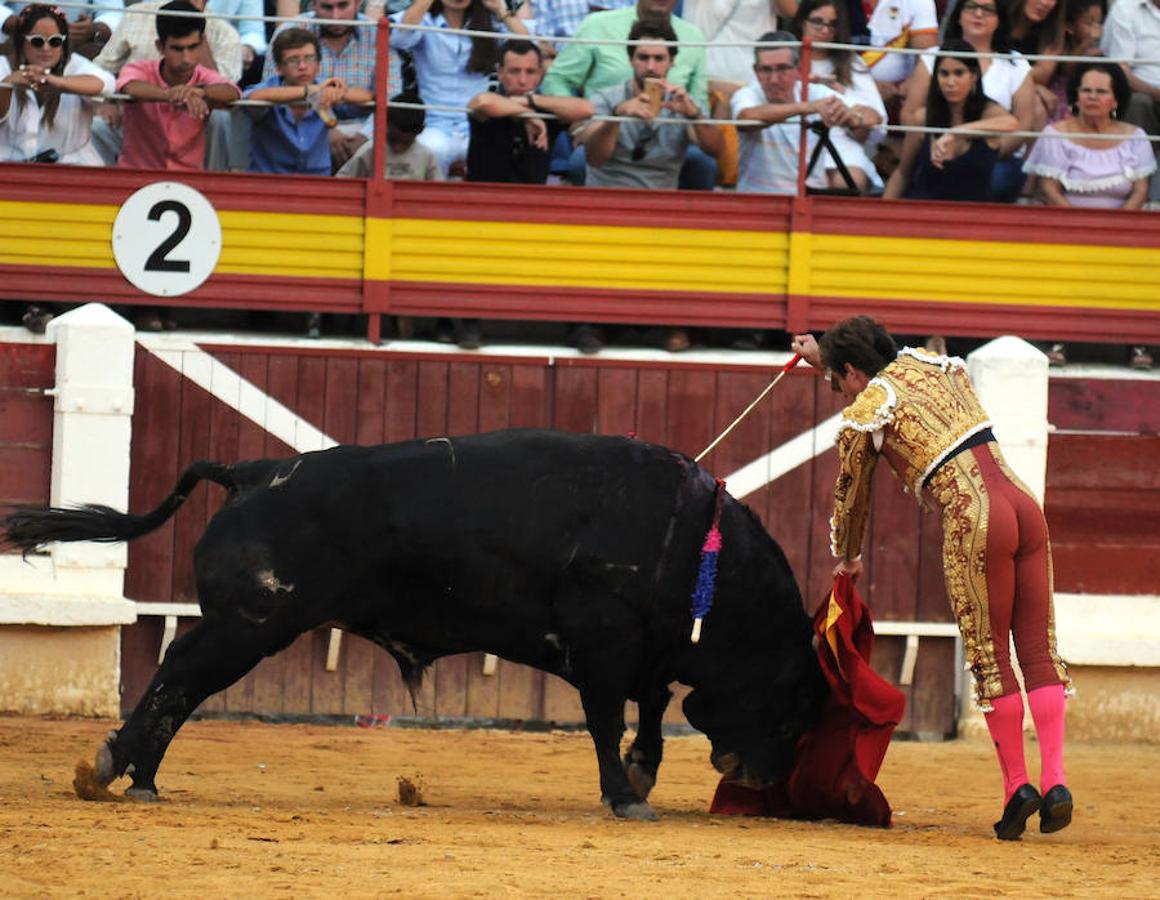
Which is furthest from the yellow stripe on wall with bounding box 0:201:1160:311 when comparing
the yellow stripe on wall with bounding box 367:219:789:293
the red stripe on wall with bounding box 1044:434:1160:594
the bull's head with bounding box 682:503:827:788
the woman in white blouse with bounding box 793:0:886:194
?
the bull's head with bounding box 682:503:827:788

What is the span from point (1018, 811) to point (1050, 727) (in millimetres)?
300

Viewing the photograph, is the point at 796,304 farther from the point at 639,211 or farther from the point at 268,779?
the point at 268,779

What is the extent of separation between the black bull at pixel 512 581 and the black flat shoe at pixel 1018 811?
2.78ft

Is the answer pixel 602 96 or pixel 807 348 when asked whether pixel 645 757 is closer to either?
pixel 807 348

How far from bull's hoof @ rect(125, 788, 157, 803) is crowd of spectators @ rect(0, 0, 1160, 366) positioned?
361cm

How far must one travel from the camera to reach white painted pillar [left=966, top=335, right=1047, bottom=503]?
9242 millimetres

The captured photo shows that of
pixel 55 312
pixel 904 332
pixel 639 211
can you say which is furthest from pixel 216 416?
pixel 904 332

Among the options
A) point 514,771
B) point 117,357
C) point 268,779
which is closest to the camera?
point 268,779

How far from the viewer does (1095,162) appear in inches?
392

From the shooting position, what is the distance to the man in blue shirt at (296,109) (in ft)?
30.5

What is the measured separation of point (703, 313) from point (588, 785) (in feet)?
9.15

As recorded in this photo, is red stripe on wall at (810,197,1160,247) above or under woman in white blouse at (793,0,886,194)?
under

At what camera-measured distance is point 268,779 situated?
287 inches

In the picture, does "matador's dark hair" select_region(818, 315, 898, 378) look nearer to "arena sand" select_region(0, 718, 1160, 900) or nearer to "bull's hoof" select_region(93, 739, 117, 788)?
"arena sand" select_region(0, 718, 1160, 900)
